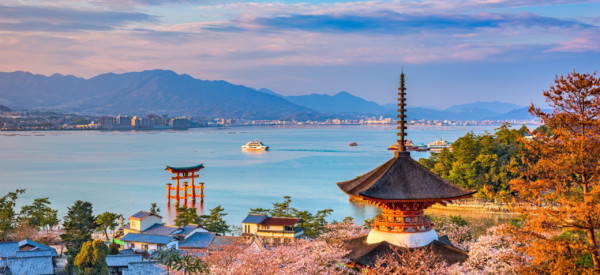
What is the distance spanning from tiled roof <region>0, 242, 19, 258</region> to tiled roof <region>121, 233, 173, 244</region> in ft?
15.0

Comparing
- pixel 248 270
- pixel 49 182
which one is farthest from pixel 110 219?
pixel 49 182

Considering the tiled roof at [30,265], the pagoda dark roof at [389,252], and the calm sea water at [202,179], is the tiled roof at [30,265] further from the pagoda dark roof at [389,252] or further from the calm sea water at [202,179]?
the calm sea water at [202,179]

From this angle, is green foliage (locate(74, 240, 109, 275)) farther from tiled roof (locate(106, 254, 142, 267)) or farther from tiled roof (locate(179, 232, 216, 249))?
tiled roof (locate(179, 232, 216, 249))

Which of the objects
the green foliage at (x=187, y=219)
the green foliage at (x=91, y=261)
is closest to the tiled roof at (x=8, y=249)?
the green foliage at (x=91, y=261)

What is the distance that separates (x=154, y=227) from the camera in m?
27.1

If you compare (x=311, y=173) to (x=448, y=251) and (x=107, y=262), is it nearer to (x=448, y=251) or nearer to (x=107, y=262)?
(x=107, y=262)

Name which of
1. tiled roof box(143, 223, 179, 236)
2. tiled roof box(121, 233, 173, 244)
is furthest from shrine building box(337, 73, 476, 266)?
tiled roof box(143, 223, 179, 236)

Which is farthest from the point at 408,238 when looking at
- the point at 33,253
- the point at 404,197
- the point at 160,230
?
the point at 160,230

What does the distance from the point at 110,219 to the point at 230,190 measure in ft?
81.7

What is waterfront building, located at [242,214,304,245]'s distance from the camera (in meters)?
26.3

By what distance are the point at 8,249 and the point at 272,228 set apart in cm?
1147

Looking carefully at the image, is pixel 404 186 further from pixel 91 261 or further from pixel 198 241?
pixel 198 241

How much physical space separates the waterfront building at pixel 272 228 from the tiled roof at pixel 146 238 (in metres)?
3.95

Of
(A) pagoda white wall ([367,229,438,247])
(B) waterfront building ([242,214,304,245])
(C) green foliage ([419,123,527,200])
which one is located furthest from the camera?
(C) green foliage ([419,123,527,200])
